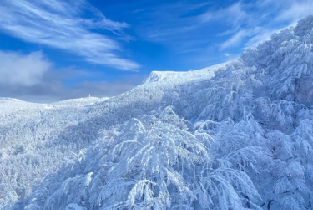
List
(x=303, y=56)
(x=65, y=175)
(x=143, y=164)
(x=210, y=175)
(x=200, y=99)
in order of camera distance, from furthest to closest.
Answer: (x=200, y=99) → (x=303, y=56) → (x=65, y=175) → (x=210, y=175) → (x=143, y=164)

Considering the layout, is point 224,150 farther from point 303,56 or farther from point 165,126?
point 303,56

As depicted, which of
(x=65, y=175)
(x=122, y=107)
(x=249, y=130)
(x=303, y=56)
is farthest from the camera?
(x=122, y=107)

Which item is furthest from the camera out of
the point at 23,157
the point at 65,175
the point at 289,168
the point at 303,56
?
the point at 23,157

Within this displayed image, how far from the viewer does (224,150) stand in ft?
30.5

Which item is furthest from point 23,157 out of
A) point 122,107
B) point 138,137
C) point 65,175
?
point 138,137

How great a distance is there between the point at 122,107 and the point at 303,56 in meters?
105

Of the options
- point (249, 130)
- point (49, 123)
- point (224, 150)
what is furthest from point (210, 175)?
point (49, 123)

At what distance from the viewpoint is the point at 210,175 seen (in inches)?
289

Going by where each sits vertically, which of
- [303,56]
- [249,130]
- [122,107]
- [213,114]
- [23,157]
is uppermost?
[122,107]

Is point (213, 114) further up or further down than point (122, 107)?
further down

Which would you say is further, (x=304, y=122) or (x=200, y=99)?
(x=200, y=99)

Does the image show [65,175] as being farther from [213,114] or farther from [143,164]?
[213,114]

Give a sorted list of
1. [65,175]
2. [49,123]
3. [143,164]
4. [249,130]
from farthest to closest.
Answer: [49,123] → [65,175] → [249,130] → [143,164]

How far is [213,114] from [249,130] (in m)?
9.88
